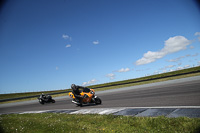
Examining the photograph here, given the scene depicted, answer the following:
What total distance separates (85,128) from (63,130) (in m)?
0.73

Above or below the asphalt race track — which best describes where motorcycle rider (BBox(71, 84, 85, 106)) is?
above

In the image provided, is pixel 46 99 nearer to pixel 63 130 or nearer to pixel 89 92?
pixel 89 92

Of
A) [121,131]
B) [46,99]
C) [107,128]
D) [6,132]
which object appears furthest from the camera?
[46,99]

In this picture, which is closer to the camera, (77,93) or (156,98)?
(156,98)

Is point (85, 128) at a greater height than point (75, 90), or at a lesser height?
lesser

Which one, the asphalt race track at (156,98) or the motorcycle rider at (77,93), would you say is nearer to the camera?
the asphalt race track at (156,98)

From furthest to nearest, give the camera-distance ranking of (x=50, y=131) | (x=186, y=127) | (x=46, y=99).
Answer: (x=46, y=99) → (x=50, y=131) → (x=186, y=127)

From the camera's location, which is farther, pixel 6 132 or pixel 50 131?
pixel 6 132

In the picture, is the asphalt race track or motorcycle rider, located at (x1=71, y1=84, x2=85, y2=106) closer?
the asphalt race track

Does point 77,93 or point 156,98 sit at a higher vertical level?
point 77,93

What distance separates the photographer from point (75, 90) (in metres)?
→ 11.2

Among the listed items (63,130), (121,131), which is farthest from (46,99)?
(121,131)

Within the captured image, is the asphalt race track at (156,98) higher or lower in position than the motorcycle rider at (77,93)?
lower

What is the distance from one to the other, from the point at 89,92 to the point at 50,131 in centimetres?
595
